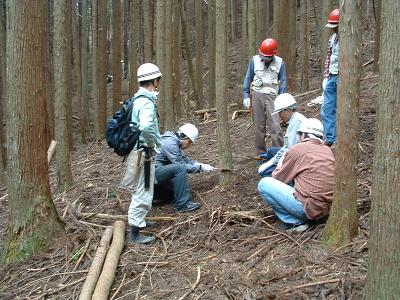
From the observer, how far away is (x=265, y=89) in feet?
24.4

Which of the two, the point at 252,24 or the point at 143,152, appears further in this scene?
the point at 252,24

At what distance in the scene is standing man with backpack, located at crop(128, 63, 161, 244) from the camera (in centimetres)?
545

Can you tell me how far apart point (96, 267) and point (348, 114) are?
2786 mm

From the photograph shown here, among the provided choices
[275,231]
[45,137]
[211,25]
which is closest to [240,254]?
[275,231]

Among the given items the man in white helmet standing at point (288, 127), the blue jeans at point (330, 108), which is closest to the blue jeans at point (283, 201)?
the man in white helmet standing at point (288, 127)

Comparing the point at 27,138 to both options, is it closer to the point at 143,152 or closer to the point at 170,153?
the point at 143,152

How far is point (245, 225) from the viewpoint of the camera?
18.3 feet

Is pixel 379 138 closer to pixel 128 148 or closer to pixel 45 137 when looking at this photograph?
pixel 128 148

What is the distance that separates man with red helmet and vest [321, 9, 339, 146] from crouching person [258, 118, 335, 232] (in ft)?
5.37

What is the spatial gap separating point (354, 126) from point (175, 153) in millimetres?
2688

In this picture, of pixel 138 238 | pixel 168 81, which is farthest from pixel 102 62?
pixel 138 238

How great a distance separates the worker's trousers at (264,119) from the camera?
7.39 m

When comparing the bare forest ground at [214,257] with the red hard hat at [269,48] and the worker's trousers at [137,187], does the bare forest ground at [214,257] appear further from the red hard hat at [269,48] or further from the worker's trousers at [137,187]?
the red hard hat at [269,48]

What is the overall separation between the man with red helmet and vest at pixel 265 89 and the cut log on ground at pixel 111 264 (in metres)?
2.71
